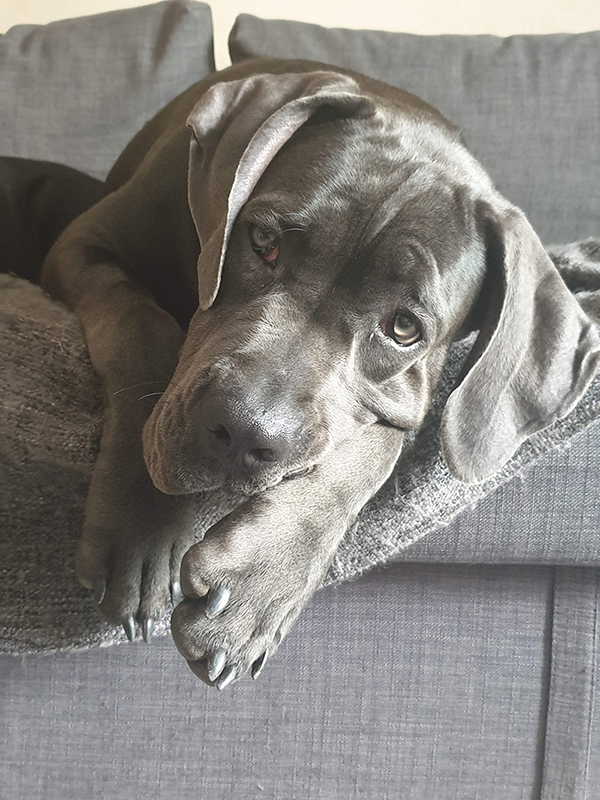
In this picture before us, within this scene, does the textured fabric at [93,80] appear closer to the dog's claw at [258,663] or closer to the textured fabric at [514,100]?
the textured fabric at [514,100]

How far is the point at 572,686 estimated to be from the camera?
1.43 meters

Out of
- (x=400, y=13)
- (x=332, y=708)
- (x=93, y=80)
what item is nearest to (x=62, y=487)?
(x=332, y=708)

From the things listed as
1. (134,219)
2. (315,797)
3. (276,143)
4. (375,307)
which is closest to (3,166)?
(134,219)

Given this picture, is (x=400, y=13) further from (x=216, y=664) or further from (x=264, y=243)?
(x=216, y=664)

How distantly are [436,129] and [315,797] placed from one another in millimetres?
1314

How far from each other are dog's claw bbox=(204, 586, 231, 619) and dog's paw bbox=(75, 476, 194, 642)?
85 millimetres

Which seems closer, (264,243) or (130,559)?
(130,559)

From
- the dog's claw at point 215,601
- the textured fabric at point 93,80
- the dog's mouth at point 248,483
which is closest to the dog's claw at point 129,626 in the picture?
the dog's claw at point 215,601

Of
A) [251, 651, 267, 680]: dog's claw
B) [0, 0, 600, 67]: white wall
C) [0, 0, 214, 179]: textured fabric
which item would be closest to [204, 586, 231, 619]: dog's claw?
[251, 651, 267, 680]: dog's claw

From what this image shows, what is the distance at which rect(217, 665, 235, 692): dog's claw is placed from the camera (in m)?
0.97

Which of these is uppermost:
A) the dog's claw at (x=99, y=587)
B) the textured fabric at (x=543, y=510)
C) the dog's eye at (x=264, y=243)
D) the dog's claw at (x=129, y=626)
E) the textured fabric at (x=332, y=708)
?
the dog's eye at (x=264, y=243)

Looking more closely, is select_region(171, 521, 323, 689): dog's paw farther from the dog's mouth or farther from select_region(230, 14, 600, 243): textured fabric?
select_region(230, 14, 600, 243): textured fabric

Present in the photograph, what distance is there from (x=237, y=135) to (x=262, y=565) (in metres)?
0.64

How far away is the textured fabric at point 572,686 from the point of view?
140cm
